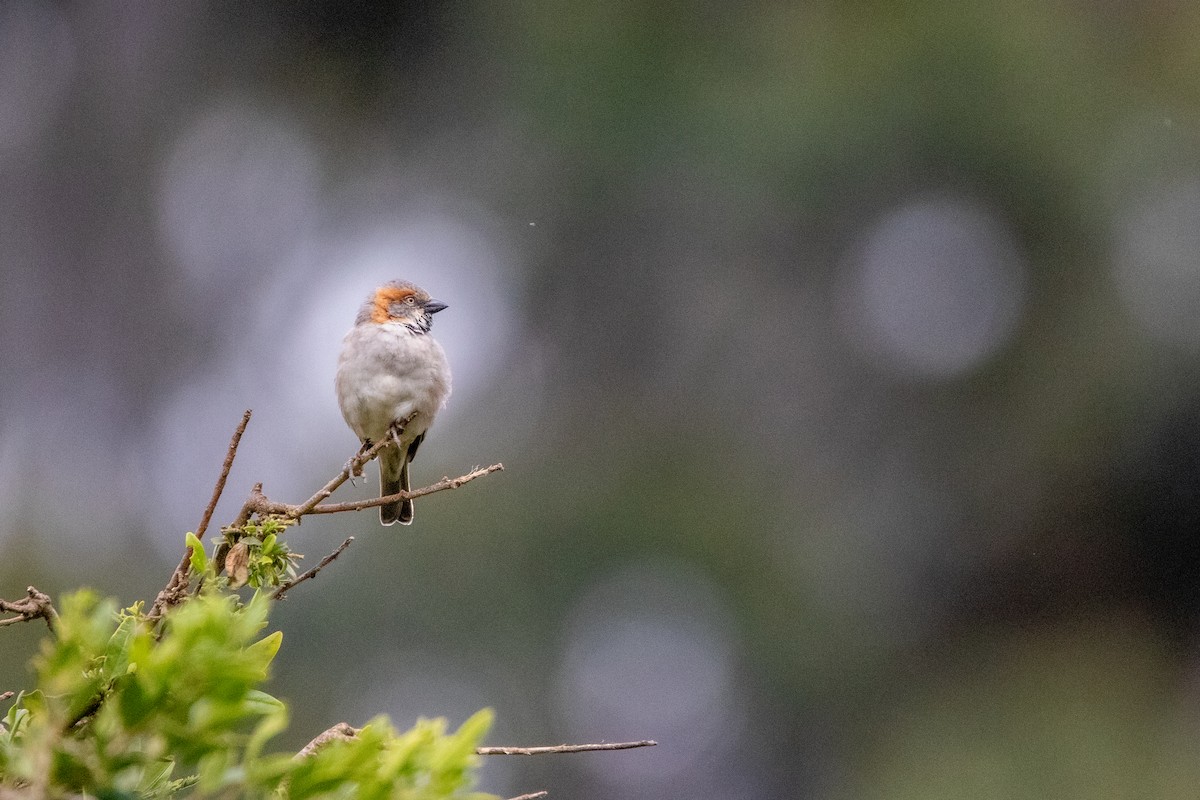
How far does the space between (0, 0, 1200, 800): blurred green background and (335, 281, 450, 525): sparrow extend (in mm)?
5115

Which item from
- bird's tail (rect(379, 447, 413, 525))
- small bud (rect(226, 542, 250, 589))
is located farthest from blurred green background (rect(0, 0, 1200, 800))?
small bud (rect(226, 542, 250, 589))

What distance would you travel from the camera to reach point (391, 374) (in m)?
4.42

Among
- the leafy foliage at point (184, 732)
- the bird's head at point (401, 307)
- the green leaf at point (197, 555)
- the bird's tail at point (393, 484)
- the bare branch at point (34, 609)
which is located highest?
the bird's head at point (401, 307)

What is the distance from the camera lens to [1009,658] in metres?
10.7

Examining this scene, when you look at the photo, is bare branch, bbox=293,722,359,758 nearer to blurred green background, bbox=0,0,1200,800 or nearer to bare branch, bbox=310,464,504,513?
bare branch, bbox=310,464,504,513

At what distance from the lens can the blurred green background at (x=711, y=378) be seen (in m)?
10.5

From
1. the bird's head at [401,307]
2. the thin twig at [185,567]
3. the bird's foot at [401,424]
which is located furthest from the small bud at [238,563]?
the bird's head at [401,307]

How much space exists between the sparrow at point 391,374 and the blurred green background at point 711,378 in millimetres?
5115

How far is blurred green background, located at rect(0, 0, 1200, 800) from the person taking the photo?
10547 mm

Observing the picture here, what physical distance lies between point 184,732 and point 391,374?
313 centimetres

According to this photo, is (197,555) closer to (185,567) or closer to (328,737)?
(185,567)

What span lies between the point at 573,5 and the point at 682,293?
2.89 metres

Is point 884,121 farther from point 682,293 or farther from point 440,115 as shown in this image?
point 440,115

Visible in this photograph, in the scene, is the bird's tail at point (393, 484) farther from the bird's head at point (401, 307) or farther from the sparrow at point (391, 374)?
the bird's head at point (401, 307)
